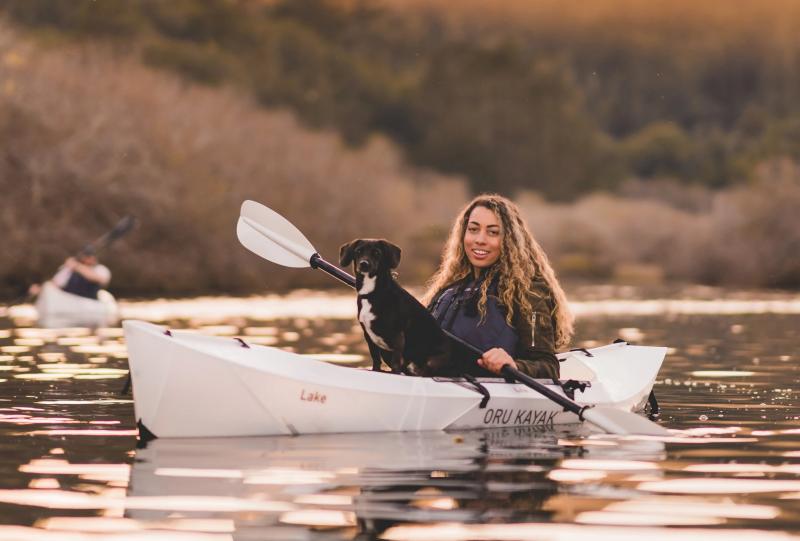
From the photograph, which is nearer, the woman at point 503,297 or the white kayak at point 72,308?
the woman at point 503,297

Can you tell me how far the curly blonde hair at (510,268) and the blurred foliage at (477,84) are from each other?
41.0 metres

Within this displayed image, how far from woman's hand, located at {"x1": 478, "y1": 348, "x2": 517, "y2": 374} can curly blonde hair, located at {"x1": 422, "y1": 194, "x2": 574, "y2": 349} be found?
10.9 inches

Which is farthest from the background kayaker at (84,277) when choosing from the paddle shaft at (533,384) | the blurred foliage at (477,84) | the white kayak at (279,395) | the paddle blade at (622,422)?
the blurred foliage at (477,84)

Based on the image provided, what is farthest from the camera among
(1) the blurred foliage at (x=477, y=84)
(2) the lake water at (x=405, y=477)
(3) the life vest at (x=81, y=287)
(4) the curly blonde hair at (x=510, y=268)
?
(1) the blurred foliage at (x=477, y=84)

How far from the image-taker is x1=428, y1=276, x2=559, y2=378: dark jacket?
9062 millimetres

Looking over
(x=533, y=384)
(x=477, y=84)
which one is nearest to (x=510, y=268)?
(x=533, y=384)

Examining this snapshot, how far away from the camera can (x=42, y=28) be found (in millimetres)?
57094

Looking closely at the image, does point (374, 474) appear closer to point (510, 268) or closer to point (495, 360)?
point (495, 360)

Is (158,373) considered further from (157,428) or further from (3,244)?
(3,244)

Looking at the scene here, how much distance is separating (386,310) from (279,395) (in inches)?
26.9

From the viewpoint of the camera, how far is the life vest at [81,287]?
2228 cm

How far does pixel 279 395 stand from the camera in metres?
8.34

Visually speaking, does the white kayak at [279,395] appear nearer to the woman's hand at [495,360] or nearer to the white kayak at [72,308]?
the woman's hand at [495,360]

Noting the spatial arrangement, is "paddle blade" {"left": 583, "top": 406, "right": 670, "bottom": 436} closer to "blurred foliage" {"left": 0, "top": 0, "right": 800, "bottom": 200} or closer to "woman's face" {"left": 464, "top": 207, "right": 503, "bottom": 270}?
"woman's face" {"left": 464, "top": 207, "right": 503, "bottom": 270}
